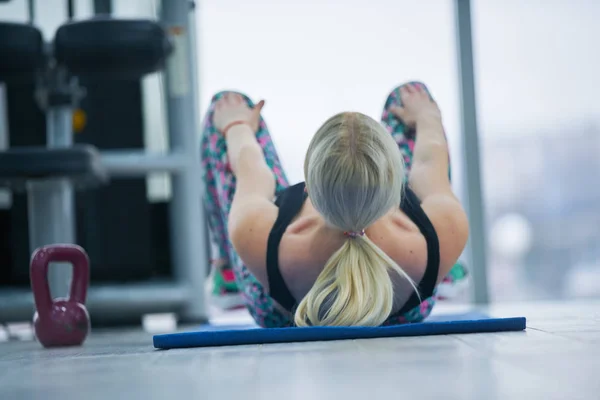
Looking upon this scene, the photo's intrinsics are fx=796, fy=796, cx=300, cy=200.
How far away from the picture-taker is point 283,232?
1.49 metres

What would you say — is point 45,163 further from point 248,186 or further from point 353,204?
point 353,204

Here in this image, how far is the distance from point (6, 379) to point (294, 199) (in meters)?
0.66

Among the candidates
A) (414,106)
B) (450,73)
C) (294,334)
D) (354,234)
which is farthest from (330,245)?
(450,73)

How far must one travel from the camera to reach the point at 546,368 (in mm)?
880

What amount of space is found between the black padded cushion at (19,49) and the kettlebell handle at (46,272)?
2.77 ft

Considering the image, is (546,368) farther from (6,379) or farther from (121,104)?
(121,104)

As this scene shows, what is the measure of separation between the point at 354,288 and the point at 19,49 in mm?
1416

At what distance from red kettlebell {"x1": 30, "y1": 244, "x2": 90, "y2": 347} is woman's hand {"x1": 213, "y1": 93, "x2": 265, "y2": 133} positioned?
17.8 inches

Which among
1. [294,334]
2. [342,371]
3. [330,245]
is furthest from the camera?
[330,245]

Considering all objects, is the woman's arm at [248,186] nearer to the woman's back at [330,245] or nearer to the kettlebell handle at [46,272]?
the woman's back at [330,245]

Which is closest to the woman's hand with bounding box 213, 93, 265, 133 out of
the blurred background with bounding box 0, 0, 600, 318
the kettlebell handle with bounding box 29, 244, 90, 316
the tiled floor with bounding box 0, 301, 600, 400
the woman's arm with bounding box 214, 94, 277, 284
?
the woman's arm with bounding box 214, 94, 277, 284

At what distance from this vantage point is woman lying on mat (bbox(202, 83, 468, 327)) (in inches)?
53.1

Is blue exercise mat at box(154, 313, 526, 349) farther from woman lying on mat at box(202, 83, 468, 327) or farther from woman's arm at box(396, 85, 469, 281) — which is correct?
woman's arm at box(396, 85, 469, 281)

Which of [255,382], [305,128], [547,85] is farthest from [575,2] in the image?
[255,382]
